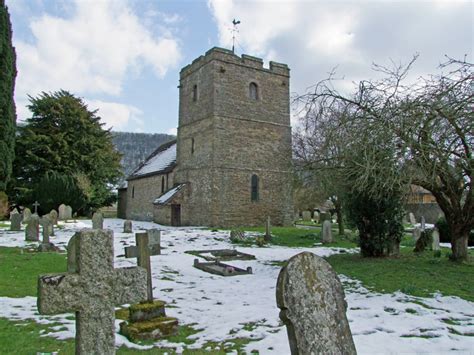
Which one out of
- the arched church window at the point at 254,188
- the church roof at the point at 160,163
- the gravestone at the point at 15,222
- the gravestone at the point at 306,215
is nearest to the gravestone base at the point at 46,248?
the gravestone at the point at 15,222

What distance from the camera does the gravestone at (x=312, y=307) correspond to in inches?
115

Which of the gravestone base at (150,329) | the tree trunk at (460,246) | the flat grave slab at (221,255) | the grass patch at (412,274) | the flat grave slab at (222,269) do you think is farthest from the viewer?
the flat grave slab at (221,255)

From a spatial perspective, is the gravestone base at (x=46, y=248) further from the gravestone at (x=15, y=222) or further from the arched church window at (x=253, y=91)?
the arched church window at (x=253, y=91)

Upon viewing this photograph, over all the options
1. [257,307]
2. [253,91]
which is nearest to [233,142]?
[253,91]

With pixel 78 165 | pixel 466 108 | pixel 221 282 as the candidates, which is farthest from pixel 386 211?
pixel 78 165

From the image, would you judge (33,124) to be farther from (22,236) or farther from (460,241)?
(460,241)

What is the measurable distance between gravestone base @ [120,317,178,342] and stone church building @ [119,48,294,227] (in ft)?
61.6

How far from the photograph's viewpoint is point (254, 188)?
84.6ft

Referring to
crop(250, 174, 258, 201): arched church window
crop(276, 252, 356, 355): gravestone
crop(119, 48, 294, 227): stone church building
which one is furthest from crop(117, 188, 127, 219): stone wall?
crop(276, 252, 356, 355): gravestone

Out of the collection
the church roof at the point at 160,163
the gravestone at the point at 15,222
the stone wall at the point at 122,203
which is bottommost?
the gravestone at the point at 15,222

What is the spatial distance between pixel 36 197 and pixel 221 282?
28.8 metres

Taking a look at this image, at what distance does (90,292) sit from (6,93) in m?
16.3

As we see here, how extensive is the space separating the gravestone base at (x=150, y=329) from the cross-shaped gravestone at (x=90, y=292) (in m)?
1.87

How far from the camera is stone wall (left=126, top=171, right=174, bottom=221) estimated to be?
30.1m
